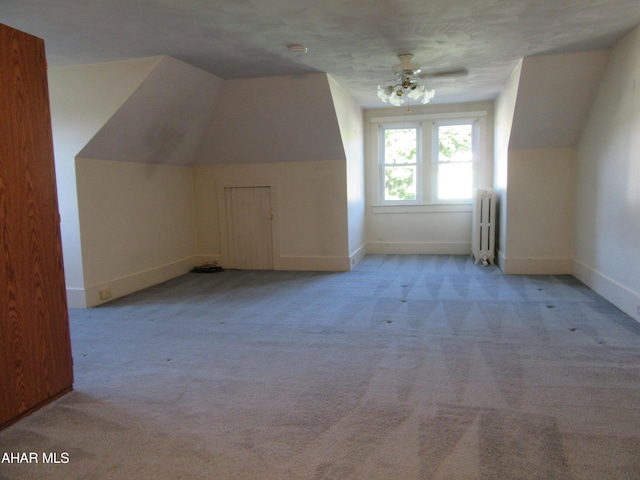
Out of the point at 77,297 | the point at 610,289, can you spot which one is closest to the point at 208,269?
the point at 77,297

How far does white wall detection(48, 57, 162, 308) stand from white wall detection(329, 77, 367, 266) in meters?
→ 2.31

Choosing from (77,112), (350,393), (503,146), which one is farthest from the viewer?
(503,146)

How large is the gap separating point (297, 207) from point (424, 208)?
7.87 ft

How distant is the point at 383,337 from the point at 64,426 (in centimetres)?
223

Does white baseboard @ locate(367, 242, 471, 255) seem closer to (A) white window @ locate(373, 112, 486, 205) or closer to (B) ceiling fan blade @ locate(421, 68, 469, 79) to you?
(A) white window @ locate(373, 112, 486, 205)

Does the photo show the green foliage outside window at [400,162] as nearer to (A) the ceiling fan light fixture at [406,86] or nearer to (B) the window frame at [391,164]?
(B) the window frame at [391,164]

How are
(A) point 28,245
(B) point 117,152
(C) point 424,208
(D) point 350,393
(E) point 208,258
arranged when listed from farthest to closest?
1. (C) point 424,208
2. (E) point 208,258
3. (B) point 117,152
4. (D) point 350,393
5. (A) point 28,245

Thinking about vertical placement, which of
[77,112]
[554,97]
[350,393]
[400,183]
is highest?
[554,97]

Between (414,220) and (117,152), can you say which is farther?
(414,220)

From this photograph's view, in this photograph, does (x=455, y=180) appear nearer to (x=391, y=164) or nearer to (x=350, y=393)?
(x=391, y=164)

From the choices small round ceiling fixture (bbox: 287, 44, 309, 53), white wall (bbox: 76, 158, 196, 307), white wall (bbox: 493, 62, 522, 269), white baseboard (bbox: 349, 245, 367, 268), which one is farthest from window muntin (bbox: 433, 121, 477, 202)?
white wall (bbox: 76, 158, 196, 307)

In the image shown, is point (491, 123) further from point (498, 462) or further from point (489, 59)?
point (498, 462)

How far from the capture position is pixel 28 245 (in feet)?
8.10

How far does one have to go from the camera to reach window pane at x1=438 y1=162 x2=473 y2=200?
24.2 feet
